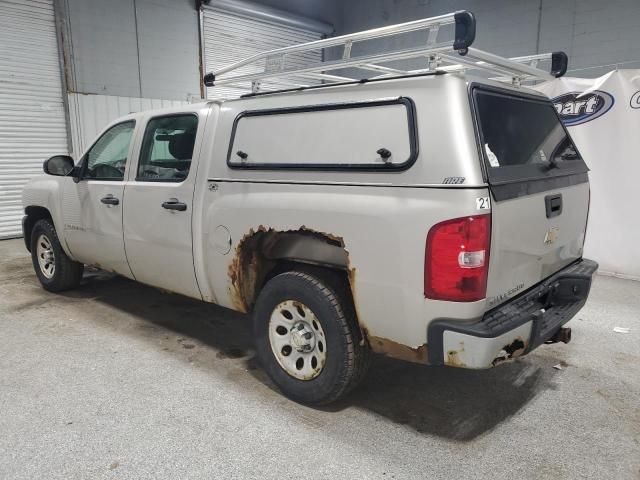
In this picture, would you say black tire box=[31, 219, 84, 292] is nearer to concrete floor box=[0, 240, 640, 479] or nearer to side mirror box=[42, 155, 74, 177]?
side mirror box=[42, 155, 74, 177]

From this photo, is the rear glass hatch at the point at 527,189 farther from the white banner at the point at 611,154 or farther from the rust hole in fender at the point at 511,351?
the white banner at the point at 611,154

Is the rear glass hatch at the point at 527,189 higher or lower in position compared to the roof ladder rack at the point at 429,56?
lower

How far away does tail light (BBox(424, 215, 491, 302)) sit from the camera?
2322 millimetres

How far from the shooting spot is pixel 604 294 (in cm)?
570

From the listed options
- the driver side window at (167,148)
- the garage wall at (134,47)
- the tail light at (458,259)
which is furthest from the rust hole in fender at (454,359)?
the garage wall at (134,47)

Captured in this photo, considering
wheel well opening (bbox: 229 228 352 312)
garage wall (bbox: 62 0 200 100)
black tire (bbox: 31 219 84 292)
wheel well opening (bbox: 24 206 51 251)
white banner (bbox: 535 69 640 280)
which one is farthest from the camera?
garage wall (bbox: 62 0 200 100)

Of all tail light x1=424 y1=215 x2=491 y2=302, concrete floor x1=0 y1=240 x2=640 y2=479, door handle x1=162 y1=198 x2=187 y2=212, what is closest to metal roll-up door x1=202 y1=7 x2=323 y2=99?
door handle x1=162 y1=198 x2=187 y2=212

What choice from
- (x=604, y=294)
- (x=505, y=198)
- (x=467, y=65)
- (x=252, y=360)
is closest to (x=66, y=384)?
(x=252, y=360)

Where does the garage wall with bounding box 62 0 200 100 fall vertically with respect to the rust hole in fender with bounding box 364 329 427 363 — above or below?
above

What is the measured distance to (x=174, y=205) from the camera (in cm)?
362

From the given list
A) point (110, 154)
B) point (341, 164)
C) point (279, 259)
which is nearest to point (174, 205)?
point (279, 259)

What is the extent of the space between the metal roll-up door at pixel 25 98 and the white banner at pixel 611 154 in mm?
8613

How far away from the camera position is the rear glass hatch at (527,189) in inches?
97.7

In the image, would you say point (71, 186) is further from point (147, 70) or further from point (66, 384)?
point (147, 70)
